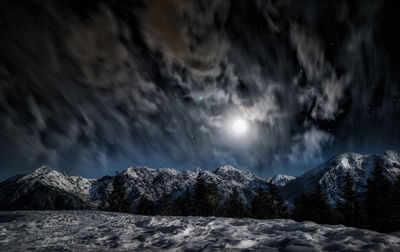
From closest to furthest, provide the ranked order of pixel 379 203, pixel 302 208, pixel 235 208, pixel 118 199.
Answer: pixel 379 203 < pixel 302 208 < pixel 235 208 < pixel 118 199

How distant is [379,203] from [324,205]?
6639 millimetres

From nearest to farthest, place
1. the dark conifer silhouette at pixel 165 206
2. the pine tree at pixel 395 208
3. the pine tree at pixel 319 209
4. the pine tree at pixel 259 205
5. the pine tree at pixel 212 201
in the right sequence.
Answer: the pine tree at pixel 395 208, the pine tree at pixel 319 209, the pine tree at pixel 212 201, the pine tree at pixel 259 205, the dark conifer silhouette at pixel 165 206

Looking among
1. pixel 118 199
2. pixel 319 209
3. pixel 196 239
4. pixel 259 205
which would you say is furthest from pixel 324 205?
pixel 118 199

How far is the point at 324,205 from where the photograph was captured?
89.6 ft

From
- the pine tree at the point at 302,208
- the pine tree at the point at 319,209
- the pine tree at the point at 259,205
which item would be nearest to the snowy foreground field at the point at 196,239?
the pine tree at the point at 319,209

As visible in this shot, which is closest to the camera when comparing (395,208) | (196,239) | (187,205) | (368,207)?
(196,239)

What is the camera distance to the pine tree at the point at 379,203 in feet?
70.5

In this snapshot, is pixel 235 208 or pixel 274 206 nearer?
pixel 274 206

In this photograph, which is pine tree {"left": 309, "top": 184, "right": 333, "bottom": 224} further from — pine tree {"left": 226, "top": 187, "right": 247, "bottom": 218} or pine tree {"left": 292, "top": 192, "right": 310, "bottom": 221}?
pine tree {"left": 226, "top": 187, "right": 247, "bottom": 218}

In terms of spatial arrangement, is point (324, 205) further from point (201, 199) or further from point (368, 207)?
point (201, 199)

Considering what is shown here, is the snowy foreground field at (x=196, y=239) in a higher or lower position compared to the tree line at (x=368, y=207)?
lower

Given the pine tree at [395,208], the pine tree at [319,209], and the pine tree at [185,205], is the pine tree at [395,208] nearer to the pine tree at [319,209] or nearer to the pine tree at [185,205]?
the pine tree at [319,209]

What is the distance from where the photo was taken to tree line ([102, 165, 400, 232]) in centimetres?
2211

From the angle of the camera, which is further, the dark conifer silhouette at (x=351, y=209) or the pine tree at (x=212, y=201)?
the pine tree at (x=212, y=201)
